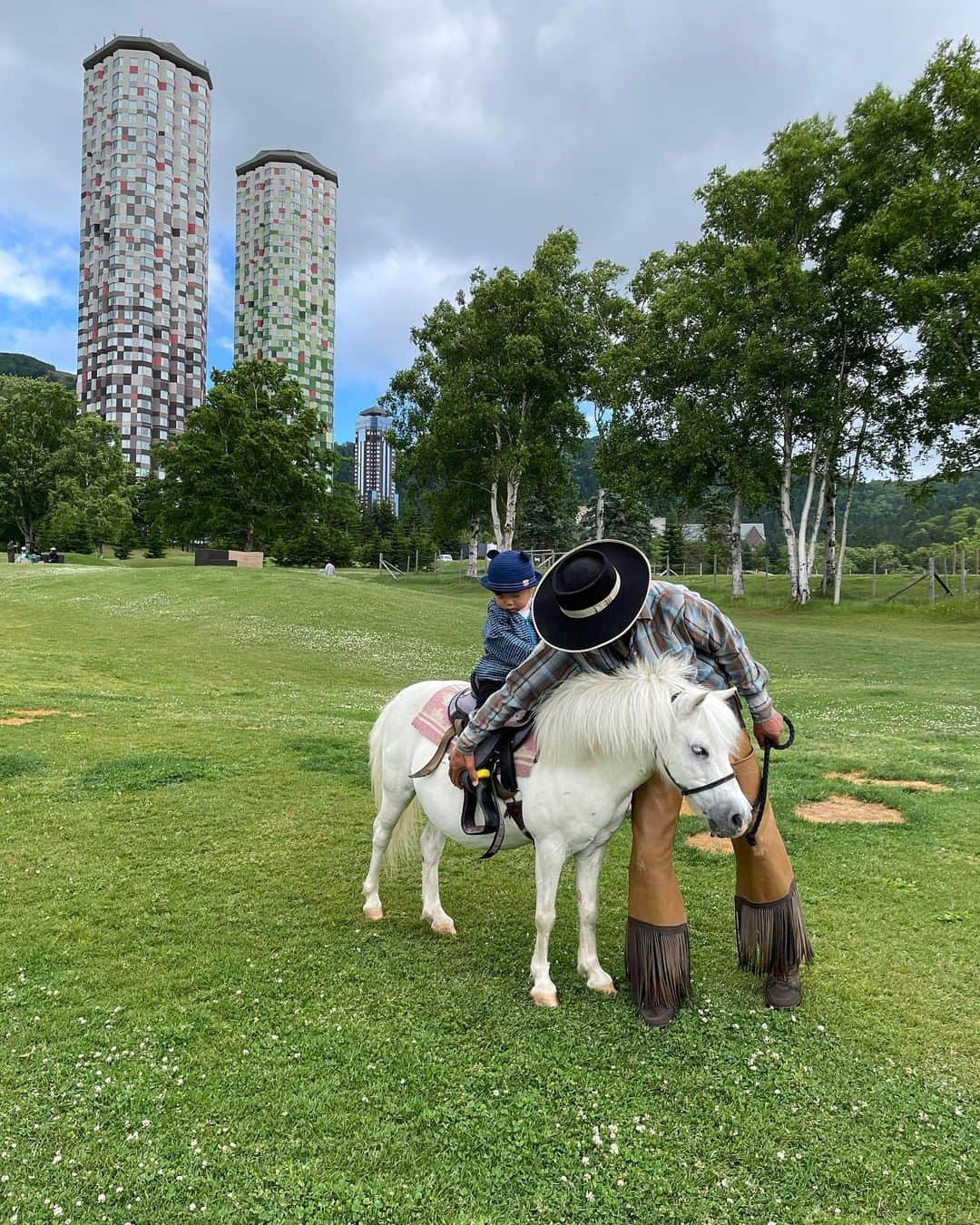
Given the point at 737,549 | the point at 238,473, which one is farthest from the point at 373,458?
the point at 737,549

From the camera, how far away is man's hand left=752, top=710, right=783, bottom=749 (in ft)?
11.4

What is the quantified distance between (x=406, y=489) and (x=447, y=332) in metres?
9.96

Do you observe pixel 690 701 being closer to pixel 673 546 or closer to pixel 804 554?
pixel 804 554

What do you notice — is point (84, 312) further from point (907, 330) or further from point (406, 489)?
point (907, 330)

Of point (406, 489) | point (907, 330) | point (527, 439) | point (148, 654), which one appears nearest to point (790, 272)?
point (907, 330)

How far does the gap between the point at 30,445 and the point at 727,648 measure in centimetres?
6040

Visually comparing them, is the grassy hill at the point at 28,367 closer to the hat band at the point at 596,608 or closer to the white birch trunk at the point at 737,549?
the white birch trunk at the point at 737,549

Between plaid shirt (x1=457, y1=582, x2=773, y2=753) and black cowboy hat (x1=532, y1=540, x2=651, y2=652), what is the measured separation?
0.59ft

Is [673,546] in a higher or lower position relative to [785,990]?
higher

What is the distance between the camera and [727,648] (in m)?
3.46

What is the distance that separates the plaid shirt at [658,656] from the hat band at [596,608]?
0.29m

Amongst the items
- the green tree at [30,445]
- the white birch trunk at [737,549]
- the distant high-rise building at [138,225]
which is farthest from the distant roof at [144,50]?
the white birch trunk at [737,549]

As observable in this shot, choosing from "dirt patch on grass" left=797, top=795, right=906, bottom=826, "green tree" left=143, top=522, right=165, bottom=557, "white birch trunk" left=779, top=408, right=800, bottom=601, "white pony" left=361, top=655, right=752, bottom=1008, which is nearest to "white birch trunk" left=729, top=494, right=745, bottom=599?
"white birch trunk" left=779, top=408, right=800, bottom=601

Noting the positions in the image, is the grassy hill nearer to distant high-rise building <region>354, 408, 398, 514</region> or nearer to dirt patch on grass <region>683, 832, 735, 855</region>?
distant high-rise building <region>354, 408, 398, 514</region>
